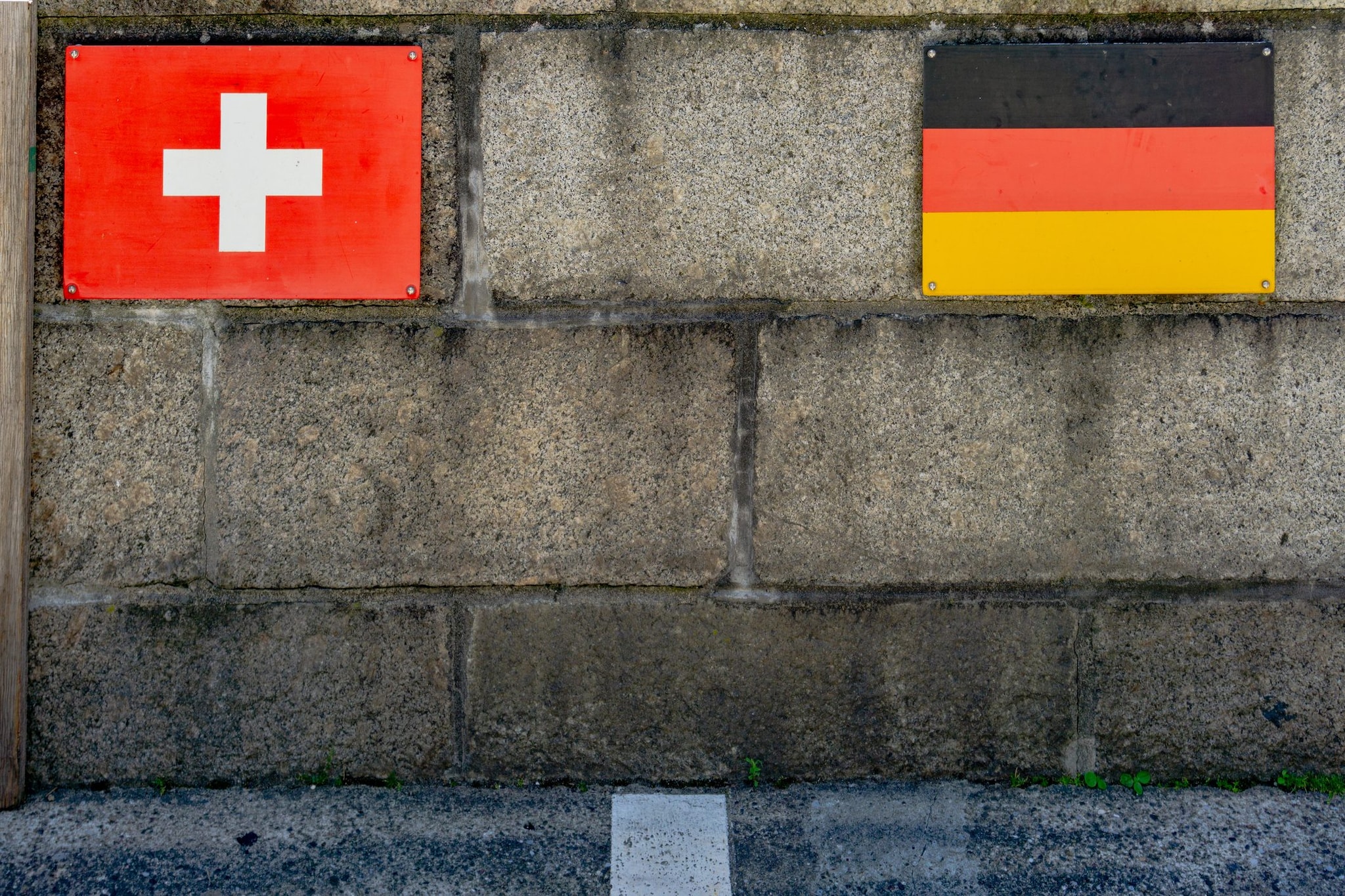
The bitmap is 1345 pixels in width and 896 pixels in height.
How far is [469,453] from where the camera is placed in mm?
2141

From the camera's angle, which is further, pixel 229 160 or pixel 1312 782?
pixel 1312 782

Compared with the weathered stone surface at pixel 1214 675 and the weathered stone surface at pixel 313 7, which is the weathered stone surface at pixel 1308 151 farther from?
the weathered stone surface at pixel 313 7

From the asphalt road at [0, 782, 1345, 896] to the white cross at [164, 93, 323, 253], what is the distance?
137 centimetres

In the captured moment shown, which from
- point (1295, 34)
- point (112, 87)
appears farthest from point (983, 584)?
point (112, 87)

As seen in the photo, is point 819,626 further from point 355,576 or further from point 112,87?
point 112,87

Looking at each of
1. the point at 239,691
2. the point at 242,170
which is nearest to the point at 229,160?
the point at 242,170

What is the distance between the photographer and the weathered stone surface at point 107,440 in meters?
2.12

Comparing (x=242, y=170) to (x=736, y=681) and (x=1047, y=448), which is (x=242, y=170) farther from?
(x=1047, y=448)

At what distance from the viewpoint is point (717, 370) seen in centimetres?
213

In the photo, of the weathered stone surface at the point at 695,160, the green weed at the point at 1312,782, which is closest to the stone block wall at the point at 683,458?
the weathered stone surface at the point at 695,160

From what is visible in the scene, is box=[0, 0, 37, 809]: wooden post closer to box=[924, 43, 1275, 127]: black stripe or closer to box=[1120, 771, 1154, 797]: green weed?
box=[924, 43, 1275, 127]: black stripe

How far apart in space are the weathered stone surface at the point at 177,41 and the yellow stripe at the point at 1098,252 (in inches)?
45.5

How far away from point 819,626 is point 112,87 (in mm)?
2075

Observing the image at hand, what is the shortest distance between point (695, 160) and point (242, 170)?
105 centimetres
